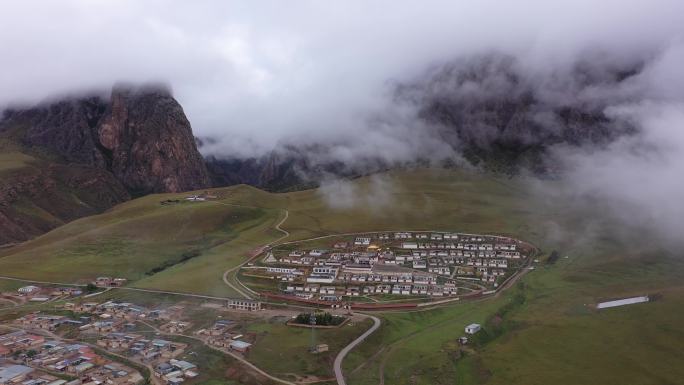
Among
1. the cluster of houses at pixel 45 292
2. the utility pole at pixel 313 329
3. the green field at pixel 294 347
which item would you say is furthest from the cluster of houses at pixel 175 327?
the cluster of houses at pixel 45 292

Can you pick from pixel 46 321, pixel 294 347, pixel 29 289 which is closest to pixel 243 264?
pixel 46 321

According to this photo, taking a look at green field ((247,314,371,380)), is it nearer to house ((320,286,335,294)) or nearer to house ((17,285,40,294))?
house ((320,286,335,294))

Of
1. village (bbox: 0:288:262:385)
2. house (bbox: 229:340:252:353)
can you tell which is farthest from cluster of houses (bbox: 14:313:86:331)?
house (bbox: 229:340:252:353)

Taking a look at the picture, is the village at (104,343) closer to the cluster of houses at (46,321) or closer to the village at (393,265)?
the cluster of houses at (46,321)

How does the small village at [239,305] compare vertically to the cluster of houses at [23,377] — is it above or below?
above

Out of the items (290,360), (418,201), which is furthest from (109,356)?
(418,201)

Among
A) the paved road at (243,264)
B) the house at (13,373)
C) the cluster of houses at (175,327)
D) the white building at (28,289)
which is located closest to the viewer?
the house at (13,373)
